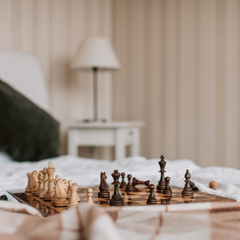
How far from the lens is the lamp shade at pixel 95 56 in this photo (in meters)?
2.56

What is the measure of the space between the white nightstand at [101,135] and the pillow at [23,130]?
62cm

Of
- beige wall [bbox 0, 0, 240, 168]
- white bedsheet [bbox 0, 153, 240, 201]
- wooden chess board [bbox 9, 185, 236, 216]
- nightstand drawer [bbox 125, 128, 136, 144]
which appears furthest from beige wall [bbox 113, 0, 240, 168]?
wooden chess board [bbox 9, 185, 236, 216]

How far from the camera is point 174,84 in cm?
293

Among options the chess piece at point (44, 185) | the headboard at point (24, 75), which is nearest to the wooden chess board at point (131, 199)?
the chess piece at point (44, 185)

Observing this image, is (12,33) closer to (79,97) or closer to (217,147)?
(79,97)

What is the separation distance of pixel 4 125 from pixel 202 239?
145 centimetres

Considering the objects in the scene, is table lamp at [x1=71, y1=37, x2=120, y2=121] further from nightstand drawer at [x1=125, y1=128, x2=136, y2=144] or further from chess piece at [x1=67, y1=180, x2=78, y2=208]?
chess piece at [x1=67, y1=180, x2=78, y2=208]

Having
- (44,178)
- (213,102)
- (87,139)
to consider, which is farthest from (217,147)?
(44,178)

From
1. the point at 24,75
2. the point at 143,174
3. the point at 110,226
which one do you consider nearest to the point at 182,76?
the point at 24,75

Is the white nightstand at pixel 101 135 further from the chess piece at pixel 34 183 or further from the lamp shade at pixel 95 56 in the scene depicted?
the chess piece at pixel 34 183

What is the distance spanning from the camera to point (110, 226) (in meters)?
0.40

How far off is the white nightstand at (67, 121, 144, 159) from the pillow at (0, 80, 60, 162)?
62 centimetres

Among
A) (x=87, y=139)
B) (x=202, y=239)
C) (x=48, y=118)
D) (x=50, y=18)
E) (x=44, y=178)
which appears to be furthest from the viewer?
(x=50, y=18)

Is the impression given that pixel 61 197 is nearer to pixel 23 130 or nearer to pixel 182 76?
pixel 23 130
